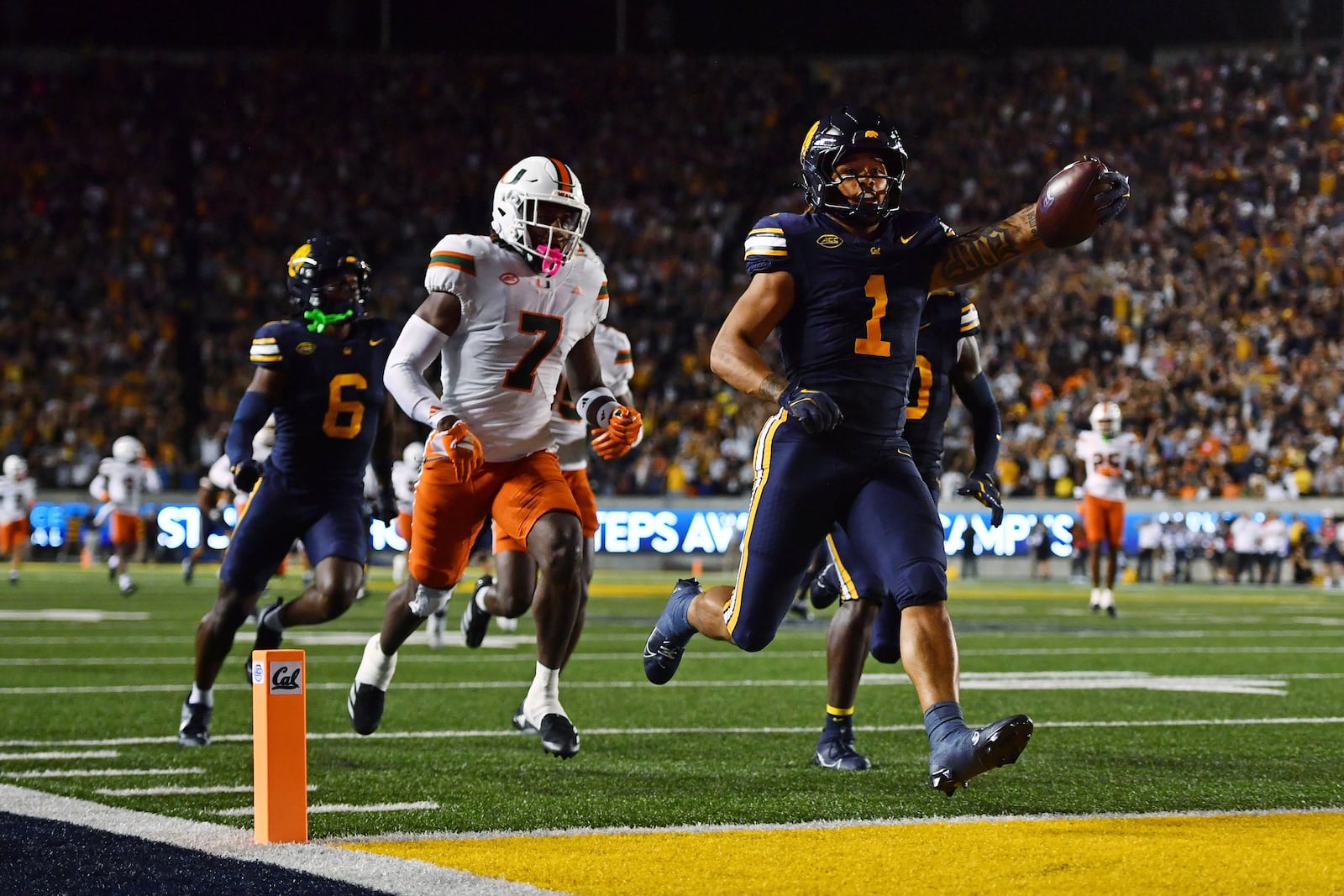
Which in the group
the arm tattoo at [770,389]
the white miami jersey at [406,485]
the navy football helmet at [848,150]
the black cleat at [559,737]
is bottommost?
the black cleat at [559,737]

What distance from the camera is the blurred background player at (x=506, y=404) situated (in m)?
5.79

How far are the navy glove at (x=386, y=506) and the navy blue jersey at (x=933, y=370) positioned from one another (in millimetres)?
2053

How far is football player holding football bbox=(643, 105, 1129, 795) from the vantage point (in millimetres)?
4270

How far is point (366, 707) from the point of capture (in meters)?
5.96

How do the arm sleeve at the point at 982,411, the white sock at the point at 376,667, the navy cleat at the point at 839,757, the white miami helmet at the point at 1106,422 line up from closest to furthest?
the navy cleat at the point at 839,757
the white sock at the point at 376,667
the arm sleeve at the point at 982,411
the white miami helmet at the point at 1106,422

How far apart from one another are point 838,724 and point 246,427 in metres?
2.51

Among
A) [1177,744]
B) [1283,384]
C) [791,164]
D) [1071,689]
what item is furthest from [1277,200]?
[1177,744]

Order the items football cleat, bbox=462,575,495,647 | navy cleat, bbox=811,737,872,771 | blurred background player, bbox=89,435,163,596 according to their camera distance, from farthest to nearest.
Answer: blurred background player, bbox=89,435,163,596 → football cleat, bbox=462,575,495,647 → navy cleat, bbox=811,737,872,771

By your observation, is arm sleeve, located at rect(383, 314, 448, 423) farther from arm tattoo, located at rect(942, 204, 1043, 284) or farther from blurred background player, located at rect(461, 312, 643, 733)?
arm tattoo, located at rect(942, 204, 1043, 284)

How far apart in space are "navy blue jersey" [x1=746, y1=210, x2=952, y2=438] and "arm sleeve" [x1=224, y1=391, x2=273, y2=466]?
2.66 m

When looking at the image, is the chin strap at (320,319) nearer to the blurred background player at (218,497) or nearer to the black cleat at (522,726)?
the black cleat at (522,726)

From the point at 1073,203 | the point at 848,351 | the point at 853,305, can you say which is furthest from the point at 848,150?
the point at 1073,203

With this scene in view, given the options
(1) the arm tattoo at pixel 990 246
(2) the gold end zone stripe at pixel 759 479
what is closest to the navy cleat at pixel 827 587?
(2) the gold end zone stripe at pixel 759 479

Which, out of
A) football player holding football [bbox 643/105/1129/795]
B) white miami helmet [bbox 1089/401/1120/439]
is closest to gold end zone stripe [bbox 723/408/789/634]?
football player holding football [bbox 643/105/1129/795]
